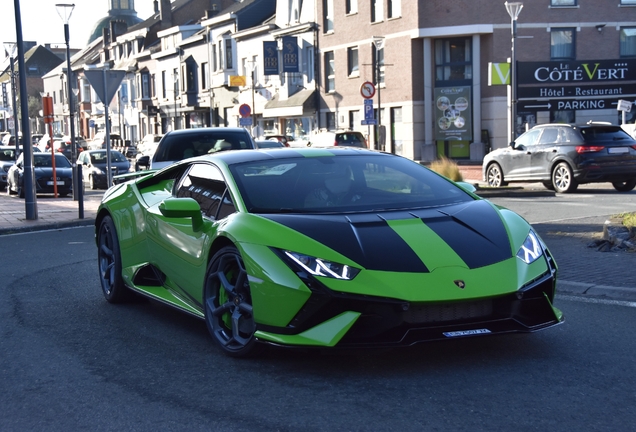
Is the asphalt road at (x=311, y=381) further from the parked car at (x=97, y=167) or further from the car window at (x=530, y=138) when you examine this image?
the parked car at (x=97, y=167)

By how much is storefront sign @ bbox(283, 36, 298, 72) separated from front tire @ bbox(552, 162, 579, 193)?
3408 cm

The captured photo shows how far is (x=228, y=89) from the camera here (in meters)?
64.2

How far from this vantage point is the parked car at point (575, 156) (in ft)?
65.9

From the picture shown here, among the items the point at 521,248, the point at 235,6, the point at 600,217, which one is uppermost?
the point at 235,6

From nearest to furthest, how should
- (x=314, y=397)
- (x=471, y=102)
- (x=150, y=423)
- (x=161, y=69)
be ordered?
(x=150, y=423) → (x=314, y=397) → (x=471, y=102) → (x=161, y=69)

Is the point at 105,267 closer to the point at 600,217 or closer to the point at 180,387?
the point at 180,387

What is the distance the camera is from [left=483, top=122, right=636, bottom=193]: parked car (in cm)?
2008

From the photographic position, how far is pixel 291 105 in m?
53.2

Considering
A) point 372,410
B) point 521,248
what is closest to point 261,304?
point 372,410

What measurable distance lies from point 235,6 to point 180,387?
6220 cm

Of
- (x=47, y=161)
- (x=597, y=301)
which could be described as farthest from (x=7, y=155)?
(x=597, y=301)

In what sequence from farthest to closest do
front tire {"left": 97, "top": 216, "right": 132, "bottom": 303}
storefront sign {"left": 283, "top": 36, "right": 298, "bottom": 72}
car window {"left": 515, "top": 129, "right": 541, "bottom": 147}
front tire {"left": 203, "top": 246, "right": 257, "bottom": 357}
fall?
storefront sign {"left": 283, "top": 36, "right": 298, "bottom": 72} < car window {"left": 515, "top": 129, "right": 541, "bottom": 147} < front tire {"left": 97, "top": 216, "right": 132, "bottom": 303} < front tire {"left": 203, "top": 246, "right": 257, "bottom": 357}

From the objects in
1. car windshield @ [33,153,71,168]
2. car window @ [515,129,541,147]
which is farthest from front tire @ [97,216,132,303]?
car windshield @ [33,153,71,168]

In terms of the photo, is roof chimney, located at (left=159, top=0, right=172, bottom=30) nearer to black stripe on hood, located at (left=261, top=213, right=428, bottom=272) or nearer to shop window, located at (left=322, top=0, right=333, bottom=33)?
shop window, located at (left=322, top=0, right=333, bottom=33)
